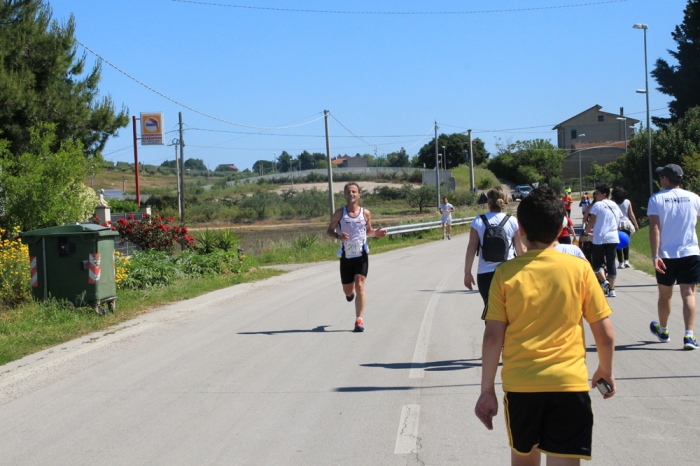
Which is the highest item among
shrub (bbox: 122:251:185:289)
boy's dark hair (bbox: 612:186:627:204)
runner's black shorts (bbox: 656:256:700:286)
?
boy's dark hair (bbox: 612:186:627:204)

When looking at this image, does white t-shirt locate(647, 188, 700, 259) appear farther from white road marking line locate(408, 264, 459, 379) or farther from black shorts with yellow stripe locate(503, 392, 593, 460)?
black shorts with yellow stripe locate(503, 392, 593, 460)

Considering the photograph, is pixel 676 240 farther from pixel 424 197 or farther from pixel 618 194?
pixel 424 197

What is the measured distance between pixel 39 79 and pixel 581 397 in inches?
760

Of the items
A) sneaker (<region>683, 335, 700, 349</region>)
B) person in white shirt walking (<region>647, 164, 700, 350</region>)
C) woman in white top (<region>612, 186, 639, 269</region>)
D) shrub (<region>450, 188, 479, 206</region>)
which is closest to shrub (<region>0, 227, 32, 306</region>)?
person in white shirt walking (<region>647, 164, 700, 350</region>)

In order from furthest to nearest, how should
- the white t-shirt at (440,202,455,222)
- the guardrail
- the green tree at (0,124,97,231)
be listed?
the white t-shirt at (440,202,455,222) → the guardrail → the green tree at (0,124,97,231)

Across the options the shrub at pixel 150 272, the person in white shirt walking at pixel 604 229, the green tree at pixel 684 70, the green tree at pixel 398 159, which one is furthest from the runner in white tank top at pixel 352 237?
the green tree at pixel 398 159

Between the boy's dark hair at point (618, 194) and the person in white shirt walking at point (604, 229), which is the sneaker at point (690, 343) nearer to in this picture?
the person in white shirt walking at point (604, 229)

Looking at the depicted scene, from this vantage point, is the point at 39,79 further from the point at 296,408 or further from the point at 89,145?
the point at 296,408

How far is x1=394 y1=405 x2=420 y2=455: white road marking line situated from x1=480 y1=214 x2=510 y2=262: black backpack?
1832 millimetres

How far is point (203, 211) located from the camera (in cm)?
6894

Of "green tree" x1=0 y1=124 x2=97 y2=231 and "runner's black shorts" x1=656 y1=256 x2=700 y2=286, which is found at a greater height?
"green tree" x1=0 y1=124 x2=97 y2=231

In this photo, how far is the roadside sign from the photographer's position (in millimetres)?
53656

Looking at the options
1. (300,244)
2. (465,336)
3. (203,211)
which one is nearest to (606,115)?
(203,211)

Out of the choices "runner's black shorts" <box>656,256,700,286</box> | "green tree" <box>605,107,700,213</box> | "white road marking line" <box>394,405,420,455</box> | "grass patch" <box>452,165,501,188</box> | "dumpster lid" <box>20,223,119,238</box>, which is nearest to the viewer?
"white road marking line" <box>394,405,420,455</box>
